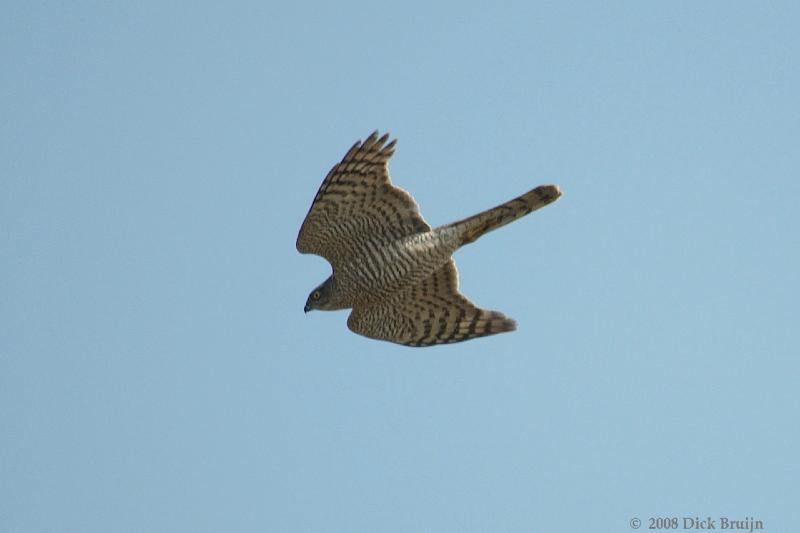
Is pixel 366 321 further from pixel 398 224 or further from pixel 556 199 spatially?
pixel 556 199

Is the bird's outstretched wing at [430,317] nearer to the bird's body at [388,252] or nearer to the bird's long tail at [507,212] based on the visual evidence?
the bird's body at [388,252]

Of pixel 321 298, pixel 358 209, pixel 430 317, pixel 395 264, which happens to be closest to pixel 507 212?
pixel 395 264

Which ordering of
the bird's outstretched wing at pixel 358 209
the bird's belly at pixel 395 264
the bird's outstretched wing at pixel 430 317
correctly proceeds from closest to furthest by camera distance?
1. the bird's outstretched wing at pixel 358 209
2. the bird's belly at pixel 395 264
3. the bird's outstretched wing at pixel 430 317

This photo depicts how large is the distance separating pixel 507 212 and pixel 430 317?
6.27ft

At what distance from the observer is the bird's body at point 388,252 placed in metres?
17.2

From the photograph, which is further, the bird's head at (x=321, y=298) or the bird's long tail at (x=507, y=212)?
the bird's head at (x=321, y=298)

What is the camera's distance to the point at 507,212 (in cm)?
1738

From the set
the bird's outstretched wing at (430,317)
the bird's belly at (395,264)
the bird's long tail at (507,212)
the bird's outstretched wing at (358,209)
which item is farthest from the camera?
the bird's outstretched wing at (430,317)

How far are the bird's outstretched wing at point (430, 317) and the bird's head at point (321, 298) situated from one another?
34 centimetres

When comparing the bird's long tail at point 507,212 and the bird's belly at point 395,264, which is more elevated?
the bird's long tail at point 507,212

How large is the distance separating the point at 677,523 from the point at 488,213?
4.31 m

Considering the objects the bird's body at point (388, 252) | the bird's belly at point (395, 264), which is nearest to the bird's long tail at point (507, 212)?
the bird's body at point (388, 252)

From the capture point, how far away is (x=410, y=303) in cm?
1853

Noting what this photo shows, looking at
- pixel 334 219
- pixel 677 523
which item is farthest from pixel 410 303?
pixel 677 523
